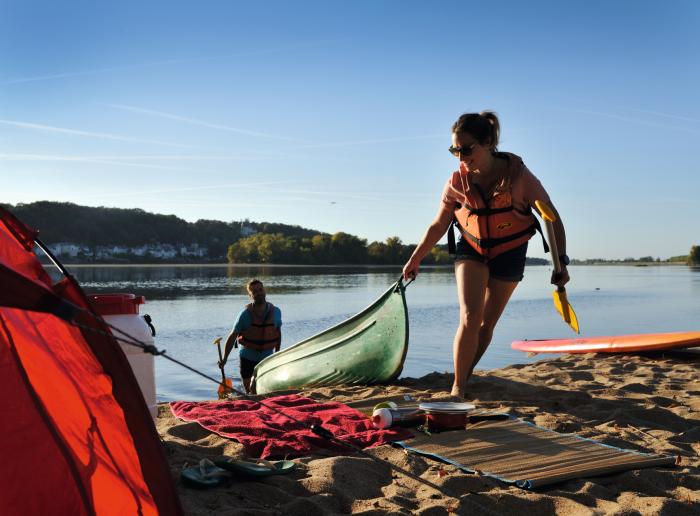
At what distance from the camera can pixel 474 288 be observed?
4977 millimetres

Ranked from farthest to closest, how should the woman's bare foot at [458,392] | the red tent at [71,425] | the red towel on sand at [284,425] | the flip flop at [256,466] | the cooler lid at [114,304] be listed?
the woman's bare foot at [458,392] < the red towel on sand at [284,425] < the cooler lid at [114,304] < the flip flop at [256,466] < the red tent at [71,425]

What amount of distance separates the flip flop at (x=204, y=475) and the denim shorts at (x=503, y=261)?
2535 mm

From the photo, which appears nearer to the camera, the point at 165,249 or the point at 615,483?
the point at 615,483

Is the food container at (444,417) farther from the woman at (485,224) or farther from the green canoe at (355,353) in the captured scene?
the green canoe at (355,353)

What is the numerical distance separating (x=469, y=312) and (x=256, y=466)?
2167 millimetres

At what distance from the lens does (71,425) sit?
253 centimetres

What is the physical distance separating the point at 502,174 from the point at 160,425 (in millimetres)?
2920

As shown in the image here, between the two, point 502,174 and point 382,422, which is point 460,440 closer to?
point 382,422

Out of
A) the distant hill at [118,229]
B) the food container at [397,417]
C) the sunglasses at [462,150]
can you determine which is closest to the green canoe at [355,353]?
the sunglasses at [462,150]

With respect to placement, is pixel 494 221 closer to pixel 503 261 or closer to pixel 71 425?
pixel 503 261

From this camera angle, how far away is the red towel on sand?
385 cm

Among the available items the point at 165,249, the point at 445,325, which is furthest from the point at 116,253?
the point at 445,325

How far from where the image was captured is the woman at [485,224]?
487 cm

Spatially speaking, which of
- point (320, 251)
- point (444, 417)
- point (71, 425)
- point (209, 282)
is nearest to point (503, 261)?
point (444, 417)
